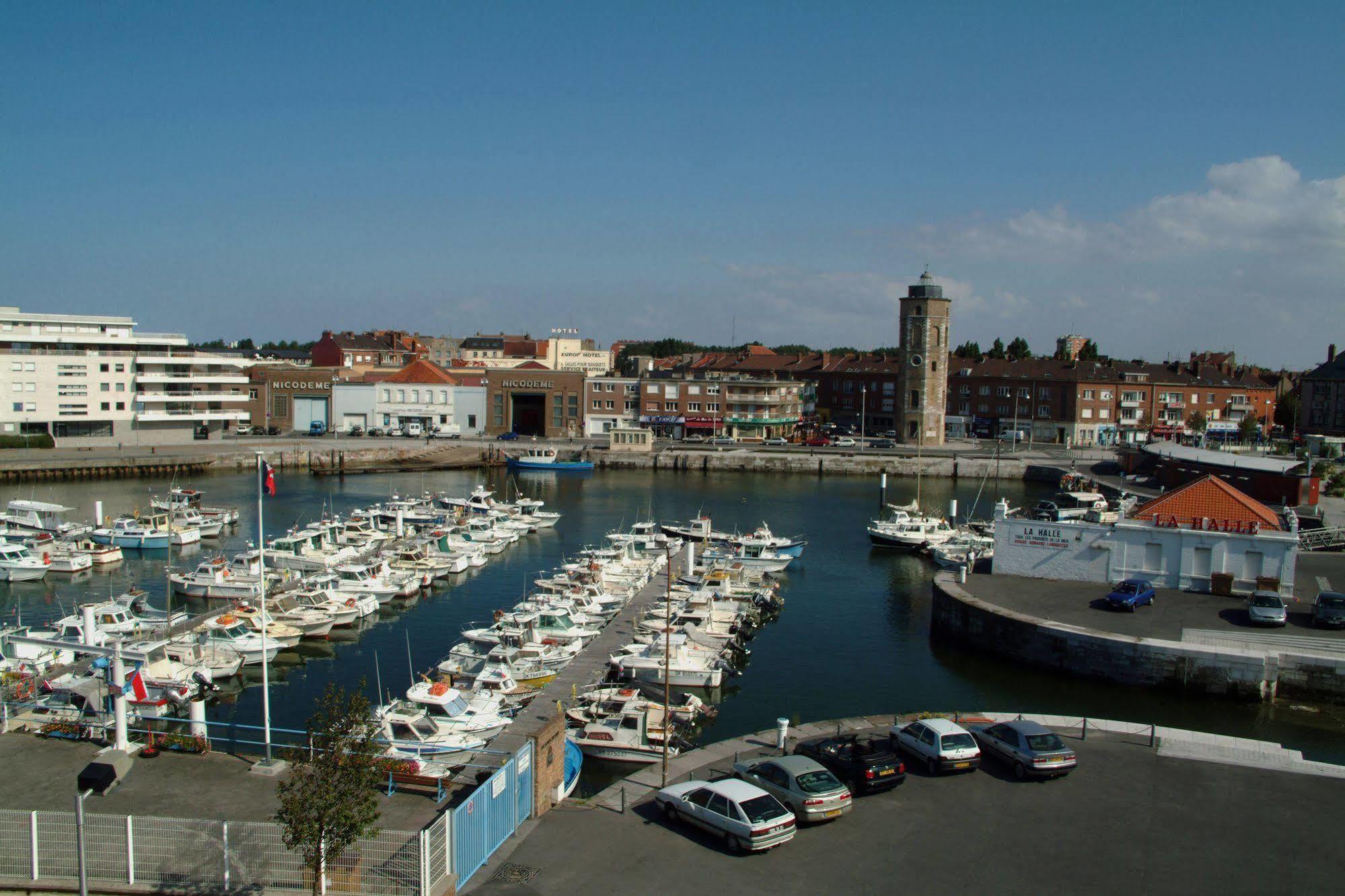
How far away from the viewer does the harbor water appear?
22188 mm

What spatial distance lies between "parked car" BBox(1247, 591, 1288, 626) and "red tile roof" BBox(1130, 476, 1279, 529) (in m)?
2.99

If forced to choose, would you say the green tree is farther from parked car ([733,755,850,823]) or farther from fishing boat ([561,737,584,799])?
fishing boat ([561,737,584,799])

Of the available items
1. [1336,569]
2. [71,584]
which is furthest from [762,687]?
[71,584]

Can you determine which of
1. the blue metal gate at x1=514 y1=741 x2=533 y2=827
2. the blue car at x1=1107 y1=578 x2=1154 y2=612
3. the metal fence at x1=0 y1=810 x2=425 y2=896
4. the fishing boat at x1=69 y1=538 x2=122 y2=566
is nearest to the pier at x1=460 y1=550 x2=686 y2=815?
the blue metal gate at x1=514 y1=741 x2=533 y2=827

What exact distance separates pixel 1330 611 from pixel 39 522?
45481 millimetres

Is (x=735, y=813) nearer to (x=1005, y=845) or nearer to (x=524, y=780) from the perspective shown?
(x=524, y=780)

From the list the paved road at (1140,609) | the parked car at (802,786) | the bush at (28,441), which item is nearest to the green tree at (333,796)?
the parked car at (802,786)

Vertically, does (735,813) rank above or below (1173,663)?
above

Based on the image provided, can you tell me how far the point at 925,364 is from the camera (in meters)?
85.1

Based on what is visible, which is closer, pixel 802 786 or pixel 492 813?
pixel 492 813

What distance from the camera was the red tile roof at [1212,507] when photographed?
27.7 meters

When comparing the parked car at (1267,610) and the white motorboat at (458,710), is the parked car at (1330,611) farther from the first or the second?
the white motorboat at (458,710)

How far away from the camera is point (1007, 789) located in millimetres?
14289

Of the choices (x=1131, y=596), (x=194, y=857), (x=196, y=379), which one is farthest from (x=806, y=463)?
(x=194, y=857)
